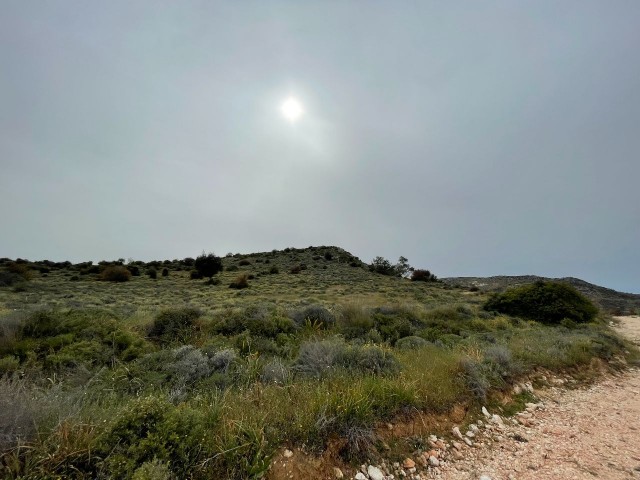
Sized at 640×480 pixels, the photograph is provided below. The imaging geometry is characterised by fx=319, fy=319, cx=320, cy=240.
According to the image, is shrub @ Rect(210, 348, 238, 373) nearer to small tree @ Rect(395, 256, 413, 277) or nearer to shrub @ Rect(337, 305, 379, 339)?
shrub @ Rect(337, 305, 379, 339)

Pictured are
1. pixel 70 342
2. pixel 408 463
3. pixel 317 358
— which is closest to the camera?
pixel 408 463

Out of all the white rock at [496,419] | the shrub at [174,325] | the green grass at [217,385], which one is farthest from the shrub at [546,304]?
the shrub at [174,325]

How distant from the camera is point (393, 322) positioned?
37.3 ft

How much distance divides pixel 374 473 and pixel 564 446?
295 cm

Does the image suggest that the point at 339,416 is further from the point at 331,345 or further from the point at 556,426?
the point at 556,426

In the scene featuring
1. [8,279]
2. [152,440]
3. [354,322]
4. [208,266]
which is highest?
[208,266]

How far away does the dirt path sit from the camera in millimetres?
3752

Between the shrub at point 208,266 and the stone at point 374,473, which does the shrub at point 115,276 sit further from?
the stone at point 374,473

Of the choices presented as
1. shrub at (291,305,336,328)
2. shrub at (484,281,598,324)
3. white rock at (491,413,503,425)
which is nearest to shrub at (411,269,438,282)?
shrub at (484,281,598,324)

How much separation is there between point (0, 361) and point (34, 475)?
15.8 ft

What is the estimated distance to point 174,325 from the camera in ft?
31.2

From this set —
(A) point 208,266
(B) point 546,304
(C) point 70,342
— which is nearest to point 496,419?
(C) point 70,342

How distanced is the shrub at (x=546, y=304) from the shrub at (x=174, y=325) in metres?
18.9

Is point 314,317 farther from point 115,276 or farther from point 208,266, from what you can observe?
point 208,266
